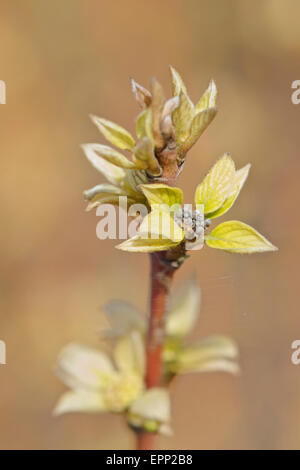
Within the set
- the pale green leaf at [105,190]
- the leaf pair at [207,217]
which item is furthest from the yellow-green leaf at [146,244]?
the pale green leaf at [105,190]

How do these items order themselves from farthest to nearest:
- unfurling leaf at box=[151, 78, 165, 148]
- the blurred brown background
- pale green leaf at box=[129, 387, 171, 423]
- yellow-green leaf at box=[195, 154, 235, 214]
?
the blurred brown background → pale green leaf at box=[129, 387, 171, 423] → yellow-green leaf at box=[195, 154, 235, 214] → unfurling leaf at box=[151, 78, 165, 148]

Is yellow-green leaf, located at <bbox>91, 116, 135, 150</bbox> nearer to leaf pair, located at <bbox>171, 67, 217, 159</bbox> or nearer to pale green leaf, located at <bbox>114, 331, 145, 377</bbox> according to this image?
leaf pair, located at <bbox>171, 67, 217, 159</bbox>

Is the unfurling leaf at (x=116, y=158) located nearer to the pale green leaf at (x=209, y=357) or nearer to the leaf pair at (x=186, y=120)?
the leaf pair at (x=186, y=120)

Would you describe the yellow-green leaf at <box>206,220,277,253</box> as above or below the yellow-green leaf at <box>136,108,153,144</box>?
below

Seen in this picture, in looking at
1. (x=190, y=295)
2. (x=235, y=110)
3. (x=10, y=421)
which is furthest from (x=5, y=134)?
(x=190, y=295)

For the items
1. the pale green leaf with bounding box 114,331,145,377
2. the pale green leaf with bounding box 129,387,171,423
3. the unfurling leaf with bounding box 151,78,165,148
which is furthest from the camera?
the pale green leaf with bounding box 114,331,145,377

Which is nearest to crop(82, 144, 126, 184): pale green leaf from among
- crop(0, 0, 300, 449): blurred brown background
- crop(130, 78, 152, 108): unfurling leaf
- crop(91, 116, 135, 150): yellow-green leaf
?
crop(91, 116, 135, 150): yellow-green leaf

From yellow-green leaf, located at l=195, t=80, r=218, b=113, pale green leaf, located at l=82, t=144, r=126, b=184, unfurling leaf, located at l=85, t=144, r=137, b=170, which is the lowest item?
unfurling leaf, located at l=85, t=144, r=137, b=170

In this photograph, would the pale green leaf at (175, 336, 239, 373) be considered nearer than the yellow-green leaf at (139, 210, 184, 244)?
No
